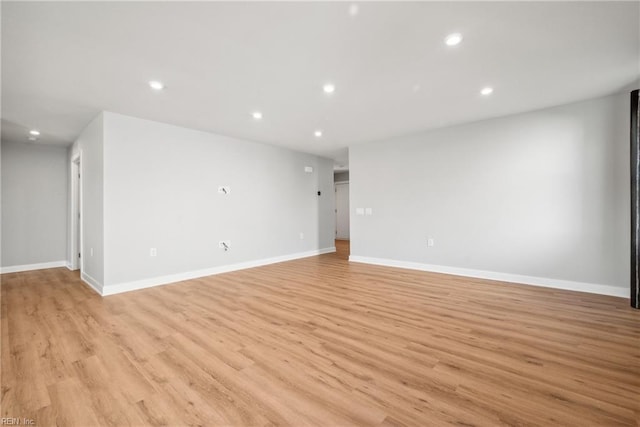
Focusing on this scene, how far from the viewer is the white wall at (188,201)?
3.68m

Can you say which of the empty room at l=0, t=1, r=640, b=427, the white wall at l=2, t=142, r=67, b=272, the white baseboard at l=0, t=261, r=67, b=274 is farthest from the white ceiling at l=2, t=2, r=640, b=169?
the white baseboard at l=0, t=261, r=67, b=274

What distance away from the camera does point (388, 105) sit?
3500 millimetres

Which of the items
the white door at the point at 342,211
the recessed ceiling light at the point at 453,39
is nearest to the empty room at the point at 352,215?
the recessed ceiling light at the point at 453,39

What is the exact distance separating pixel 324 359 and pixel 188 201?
11.7 feet

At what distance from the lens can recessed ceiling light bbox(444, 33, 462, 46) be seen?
81.2 inches

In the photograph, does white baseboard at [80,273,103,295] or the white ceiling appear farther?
white baseboard at [80,273,103,295]

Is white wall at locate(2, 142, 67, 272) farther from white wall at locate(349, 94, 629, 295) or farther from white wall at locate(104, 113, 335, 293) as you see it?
white wall at locate(349, 94, 629, 295)

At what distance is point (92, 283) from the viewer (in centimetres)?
396

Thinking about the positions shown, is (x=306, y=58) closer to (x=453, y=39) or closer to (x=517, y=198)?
(x=453, y=39)

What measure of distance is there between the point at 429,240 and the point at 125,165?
16.5ft

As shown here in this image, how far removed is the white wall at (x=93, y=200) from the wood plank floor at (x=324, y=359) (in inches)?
25.5

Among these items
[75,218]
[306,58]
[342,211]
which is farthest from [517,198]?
[75,218]

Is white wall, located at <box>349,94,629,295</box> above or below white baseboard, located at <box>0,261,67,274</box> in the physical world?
above

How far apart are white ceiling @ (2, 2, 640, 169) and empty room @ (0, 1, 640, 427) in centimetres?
2
